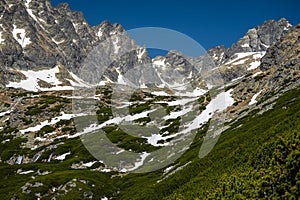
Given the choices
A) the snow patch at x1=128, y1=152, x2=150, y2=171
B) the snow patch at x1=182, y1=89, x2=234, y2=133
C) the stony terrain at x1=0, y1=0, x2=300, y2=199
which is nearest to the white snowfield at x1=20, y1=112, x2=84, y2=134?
the stony terrain at x1=0, y1=0, x2=300, y2=199

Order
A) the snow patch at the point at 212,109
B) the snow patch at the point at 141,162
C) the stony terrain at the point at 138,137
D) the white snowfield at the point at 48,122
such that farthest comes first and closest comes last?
the white snowfield at the point at 48,122 < the snow patch at the point at 212,109 < the snow patch at the point at 141,162 < the stony terrain at the point at 138,137

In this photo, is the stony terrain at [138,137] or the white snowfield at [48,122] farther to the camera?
the white snowfield at [48,122]

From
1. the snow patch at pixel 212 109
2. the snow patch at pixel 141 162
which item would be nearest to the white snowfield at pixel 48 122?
the snow patch at pixel 141 162

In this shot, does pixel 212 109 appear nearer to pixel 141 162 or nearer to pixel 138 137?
pixel 138 137

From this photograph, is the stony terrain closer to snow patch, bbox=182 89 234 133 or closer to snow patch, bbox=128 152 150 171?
snow patch, bbox=128 152 150 171

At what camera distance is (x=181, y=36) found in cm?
4994

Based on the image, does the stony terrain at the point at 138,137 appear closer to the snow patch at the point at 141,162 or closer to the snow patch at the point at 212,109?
the snow patch at the point at 141,162

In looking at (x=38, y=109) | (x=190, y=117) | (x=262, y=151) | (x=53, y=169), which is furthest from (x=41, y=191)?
(x=38, y=109)

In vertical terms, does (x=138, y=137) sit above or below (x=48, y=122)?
below

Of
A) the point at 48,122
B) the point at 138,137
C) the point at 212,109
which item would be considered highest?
the point at 48,122

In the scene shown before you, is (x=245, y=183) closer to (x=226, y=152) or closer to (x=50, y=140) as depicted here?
(x=226, y=152)

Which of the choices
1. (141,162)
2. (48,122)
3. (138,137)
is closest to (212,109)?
(138,137)

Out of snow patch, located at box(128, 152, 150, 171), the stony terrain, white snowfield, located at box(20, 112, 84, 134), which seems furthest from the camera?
white snowfield, located at box(20, 112, 84, 134)

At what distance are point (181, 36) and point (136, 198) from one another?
2673 cm
